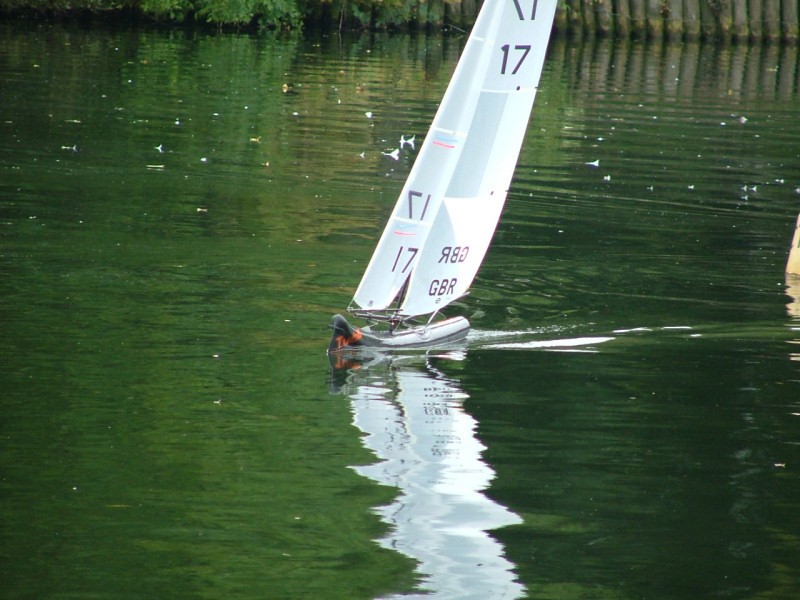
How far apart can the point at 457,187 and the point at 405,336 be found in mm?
1673

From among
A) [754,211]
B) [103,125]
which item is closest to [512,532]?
[754,211]

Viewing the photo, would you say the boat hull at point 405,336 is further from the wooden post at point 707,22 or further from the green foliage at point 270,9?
the wooden post at point 707,22

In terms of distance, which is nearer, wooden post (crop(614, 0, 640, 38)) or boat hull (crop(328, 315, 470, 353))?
boat hull (crop(328, 315, 470, 353))

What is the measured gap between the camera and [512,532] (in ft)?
28.1

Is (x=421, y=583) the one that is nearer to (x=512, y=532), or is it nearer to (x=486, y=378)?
(x=512, y=532)

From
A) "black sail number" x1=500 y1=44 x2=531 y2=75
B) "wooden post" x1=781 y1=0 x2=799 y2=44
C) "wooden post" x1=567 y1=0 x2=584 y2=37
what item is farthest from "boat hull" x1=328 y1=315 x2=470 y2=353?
"wooden post" x1=781 y1=0 x2=799 y2=44

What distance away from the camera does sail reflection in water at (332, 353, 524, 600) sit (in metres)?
7.98

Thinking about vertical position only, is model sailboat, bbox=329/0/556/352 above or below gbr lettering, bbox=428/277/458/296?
above

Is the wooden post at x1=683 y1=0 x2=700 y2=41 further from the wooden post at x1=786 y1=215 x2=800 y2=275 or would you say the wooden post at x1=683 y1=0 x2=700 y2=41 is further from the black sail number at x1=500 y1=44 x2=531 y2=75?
the black sail number at x1=500 y1=44 x2=531 y2=75

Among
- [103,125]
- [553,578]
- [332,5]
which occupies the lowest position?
[553,578]

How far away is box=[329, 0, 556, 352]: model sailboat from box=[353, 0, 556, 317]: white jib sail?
0.03ft

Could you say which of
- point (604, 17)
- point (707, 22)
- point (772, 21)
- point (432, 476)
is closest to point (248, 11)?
point (604, 17)

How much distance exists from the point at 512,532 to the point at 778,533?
1.94 m

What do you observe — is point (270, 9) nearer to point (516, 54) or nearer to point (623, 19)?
point (623, 19)
